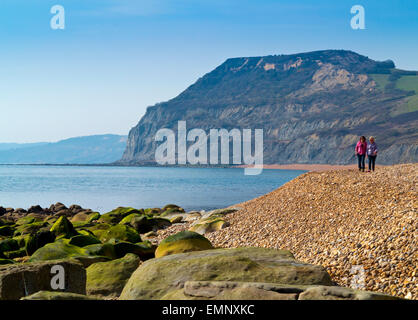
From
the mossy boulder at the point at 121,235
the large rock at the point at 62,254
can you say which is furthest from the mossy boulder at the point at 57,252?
the mossy boulder at the point at 121,235

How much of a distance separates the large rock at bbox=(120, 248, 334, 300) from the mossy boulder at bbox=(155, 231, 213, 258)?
366cm

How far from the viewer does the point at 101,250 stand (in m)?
12.3

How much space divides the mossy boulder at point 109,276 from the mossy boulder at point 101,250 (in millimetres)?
1740

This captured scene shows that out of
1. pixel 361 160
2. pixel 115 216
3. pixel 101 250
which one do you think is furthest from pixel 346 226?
pixel 115 216

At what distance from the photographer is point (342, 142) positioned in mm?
172875

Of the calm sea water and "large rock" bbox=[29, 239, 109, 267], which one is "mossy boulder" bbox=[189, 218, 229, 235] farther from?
the calm sea water

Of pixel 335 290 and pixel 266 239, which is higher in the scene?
pixel 335 290

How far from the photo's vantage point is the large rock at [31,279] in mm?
7227

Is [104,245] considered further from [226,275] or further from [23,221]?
[23,221]

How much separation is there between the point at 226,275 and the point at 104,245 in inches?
245

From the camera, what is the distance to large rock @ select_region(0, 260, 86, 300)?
7.23 metres

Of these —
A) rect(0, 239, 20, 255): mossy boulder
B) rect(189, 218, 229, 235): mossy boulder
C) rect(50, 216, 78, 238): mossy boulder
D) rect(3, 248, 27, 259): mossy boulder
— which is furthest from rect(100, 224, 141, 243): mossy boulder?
rect(0, 239, 20, 255): mossy boulder

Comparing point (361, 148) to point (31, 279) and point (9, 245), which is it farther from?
point (31, 279)
